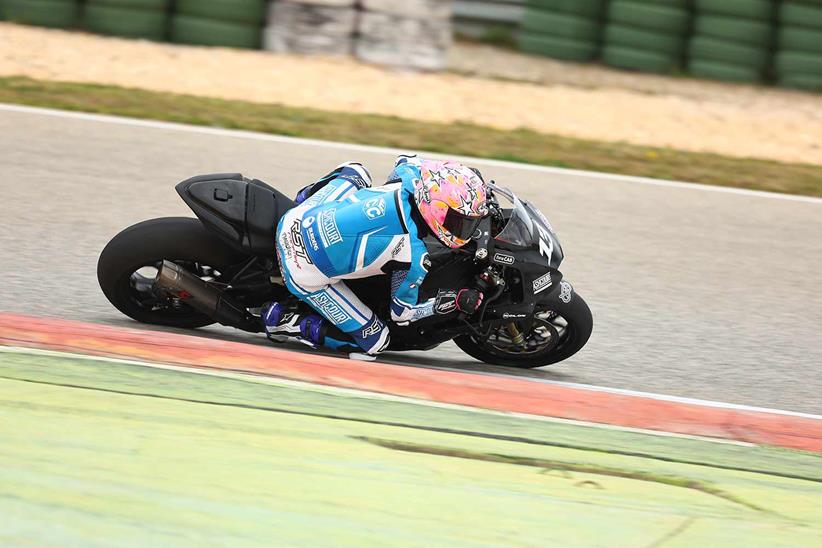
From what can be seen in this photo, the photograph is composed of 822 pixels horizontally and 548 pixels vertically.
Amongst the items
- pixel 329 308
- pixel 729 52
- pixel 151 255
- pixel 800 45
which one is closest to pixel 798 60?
pixel 800 45

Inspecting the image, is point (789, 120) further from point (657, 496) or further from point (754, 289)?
point (657, 496)

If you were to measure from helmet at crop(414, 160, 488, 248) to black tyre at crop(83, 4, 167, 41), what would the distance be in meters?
7.65

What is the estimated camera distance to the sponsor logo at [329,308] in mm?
4957

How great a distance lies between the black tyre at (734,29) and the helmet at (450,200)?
29.3 ft

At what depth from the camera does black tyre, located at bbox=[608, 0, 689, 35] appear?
1271 cm

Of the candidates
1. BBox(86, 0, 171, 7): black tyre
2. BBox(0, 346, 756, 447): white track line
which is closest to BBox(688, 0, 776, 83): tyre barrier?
BBox(86, 0, 171, 7): black tyre

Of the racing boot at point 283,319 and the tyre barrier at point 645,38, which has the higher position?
the tyre barrier at point 645,38

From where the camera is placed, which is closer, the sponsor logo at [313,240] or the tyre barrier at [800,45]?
the sponsor logo at [313,240]

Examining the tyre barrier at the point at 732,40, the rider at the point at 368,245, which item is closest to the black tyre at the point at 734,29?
the tyre barrier at the point at 732,40

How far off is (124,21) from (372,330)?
7626 millimetres

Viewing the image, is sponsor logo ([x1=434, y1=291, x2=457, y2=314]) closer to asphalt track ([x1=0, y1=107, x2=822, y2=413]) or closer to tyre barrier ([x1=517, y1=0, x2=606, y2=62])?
asphalt track ([x1=0, y1=107, x2=822, y2=413])

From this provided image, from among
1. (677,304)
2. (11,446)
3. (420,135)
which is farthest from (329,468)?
(420,135)

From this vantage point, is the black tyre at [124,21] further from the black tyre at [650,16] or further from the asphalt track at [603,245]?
the black tyre at [650,16]

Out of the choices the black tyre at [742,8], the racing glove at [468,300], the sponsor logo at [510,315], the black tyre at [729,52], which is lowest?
the sponsor logo at [510,315]
